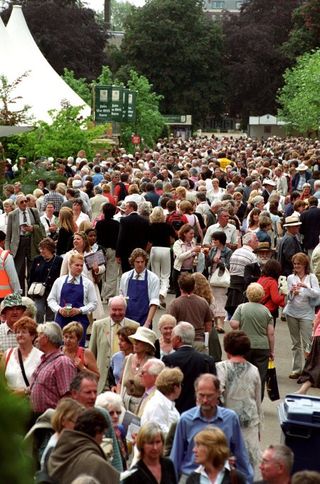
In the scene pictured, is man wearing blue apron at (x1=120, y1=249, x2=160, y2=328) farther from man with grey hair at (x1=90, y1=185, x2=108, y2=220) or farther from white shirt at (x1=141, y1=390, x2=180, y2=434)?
man with grey hair at (x1=90, y1=185, x2=108, y2=220)

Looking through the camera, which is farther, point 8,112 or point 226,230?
point 8,112

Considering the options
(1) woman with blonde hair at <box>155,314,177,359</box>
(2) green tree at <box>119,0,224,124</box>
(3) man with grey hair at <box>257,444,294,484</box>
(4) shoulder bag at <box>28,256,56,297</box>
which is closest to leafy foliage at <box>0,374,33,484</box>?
(3) man with grey hair at <box>257,444,294,484</box>

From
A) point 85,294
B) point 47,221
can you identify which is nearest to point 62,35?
point 47,221

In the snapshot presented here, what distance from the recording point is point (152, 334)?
29.1 ft

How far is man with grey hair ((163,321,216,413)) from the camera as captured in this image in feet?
27.9

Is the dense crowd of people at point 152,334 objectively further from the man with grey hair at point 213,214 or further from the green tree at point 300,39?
the green tree at point 300,39

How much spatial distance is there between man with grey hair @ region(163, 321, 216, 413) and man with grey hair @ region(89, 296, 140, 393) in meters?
1.24

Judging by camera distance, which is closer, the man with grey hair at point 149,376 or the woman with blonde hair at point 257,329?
the man with grey hair at point 149,376

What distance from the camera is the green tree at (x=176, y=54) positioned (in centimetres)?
10769

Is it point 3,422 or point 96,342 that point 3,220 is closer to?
point 96,342

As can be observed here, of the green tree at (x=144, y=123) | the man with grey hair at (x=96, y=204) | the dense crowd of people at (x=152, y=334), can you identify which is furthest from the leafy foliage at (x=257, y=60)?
the dense crowd of people at (x=152, y=334)

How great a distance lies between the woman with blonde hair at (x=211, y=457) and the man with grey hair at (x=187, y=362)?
235 cm

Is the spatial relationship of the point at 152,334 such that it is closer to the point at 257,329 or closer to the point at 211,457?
the point at 257,329

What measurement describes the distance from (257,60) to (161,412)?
110 m
